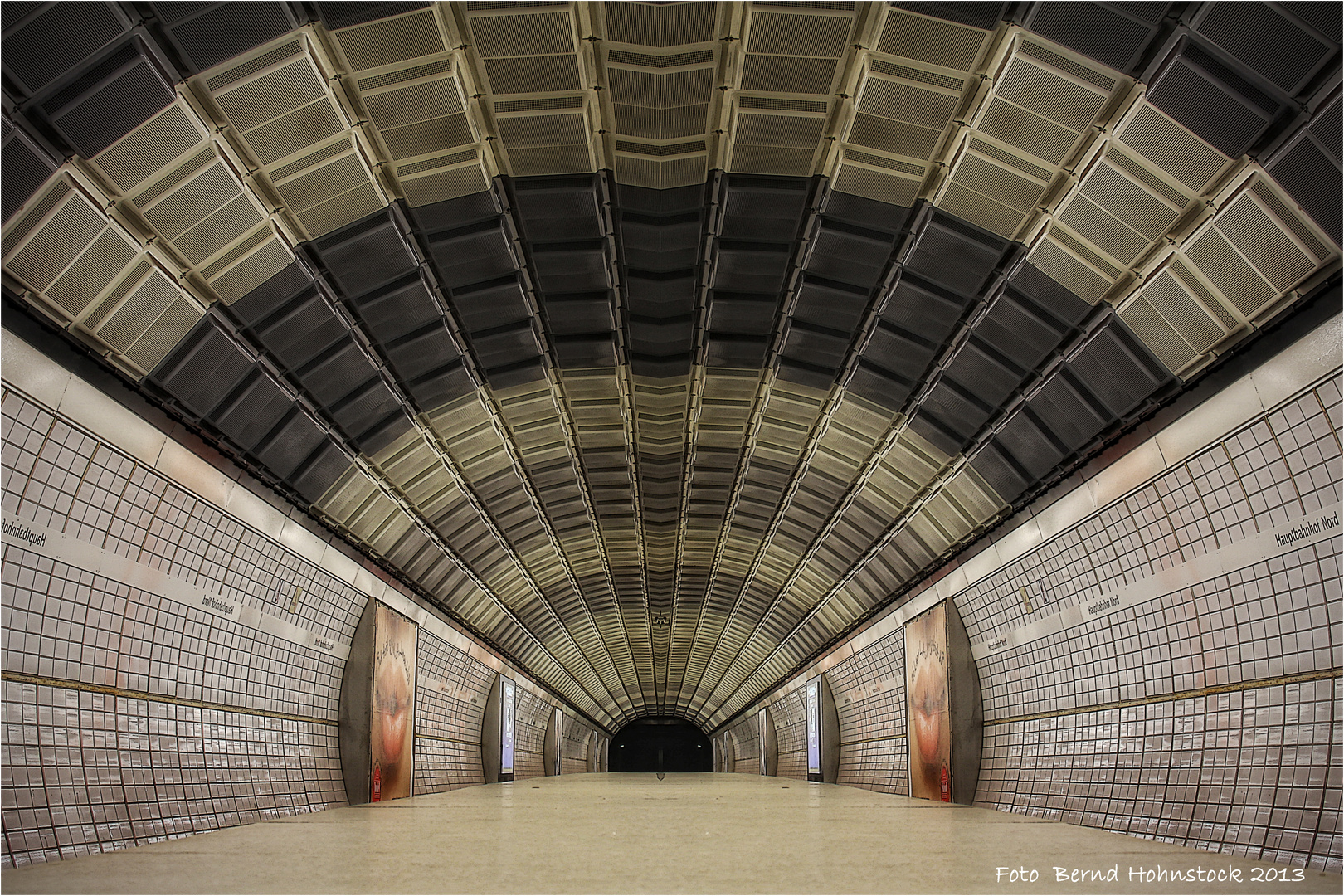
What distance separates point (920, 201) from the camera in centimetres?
1130

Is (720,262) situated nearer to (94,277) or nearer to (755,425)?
(755,425)

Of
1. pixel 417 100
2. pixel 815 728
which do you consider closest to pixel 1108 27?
pixel 417 100

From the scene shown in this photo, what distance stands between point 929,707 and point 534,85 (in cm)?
1617

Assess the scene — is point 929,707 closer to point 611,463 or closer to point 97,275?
point 611,463

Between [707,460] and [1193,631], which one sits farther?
[707,460]

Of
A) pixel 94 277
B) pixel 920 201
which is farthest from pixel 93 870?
pixel 920 201

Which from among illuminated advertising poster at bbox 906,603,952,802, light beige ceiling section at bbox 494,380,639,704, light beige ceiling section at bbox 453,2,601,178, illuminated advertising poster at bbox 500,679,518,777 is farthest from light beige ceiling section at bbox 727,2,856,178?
illuminated advertising poster at bbox 500,679,518,777

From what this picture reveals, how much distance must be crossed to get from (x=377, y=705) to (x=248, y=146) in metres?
13.2

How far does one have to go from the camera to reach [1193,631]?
453 inches

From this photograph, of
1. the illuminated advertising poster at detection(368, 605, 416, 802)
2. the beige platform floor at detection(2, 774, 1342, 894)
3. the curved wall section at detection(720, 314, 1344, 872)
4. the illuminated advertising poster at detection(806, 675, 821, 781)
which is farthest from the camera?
the illuminated advertising poster at detection(806, 675, 821, 781)

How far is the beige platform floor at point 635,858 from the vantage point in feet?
21.0

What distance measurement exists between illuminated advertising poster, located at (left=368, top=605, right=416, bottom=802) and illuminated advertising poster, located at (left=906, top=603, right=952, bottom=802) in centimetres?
1200

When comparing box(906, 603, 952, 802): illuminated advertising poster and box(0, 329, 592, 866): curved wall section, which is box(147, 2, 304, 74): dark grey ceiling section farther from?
box(906, 603, 952, 802): illuminated advertising poster

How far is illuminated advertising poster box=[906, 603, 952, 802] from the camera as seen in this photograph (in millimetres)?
18812
